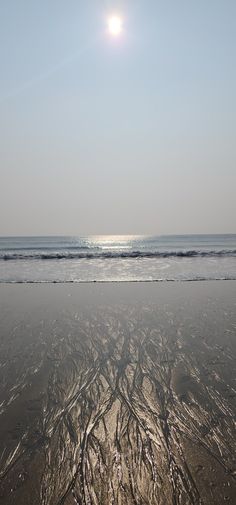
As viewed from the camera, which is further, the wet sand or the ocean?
the ocean

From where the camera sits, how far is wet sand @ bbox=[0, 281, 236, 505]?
11.4ft

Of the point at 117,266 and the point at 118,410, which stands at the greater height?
the point at 118,410

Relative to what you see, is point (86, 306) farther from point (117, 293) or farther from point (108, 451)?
point (108, 451)

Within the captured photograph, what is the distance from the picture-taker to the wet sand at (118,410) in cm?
347

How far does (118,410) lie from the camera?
16.4 feet

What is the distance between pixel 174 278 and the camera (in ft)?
66.6

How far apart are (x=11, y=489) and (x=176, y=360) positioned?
4279 mm

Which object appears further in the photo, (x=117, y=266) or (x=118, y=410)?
(x=117, y=266)

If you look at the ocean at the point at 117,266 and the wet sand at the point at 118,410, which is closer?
the wet sand at the point at 118,410

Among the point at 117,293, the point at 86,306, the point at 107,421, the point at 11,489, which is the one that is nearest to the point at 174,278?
the point at 117,293

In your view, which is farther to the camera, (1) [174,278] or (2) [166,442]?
(1) [174,278]

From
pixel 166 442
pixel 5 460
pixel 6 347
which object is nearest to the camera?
pixel 5 460

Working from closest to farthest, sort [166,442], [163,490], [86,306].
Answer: [163,490] → [166,442] → [86,306]

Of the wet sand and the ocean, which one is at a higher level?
the wet sand
